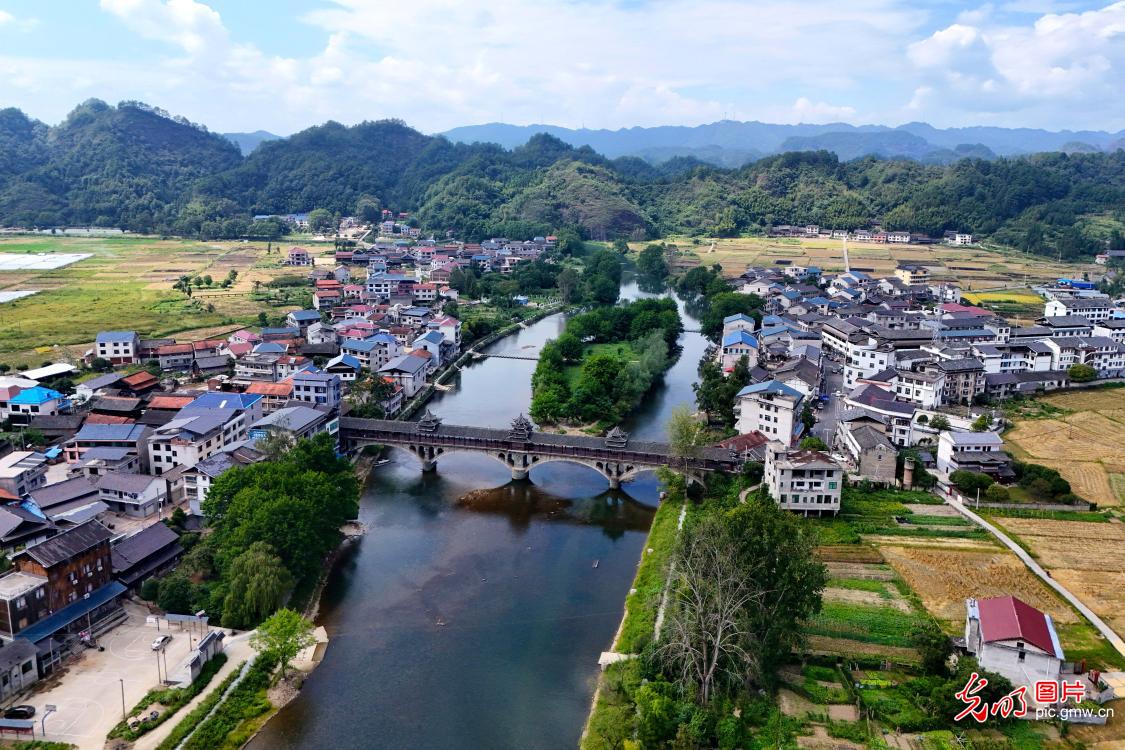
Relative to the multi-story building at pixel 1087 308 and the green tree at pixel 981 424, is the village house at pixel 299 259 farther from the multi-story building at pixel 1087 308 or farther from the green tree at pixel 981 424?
the multi-story building at pixel 1087 308

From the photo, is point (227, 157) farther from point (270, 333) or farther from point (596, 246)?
point (270, 333)

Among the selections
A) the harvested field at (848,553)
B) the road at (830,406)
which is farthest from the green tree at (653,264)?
the harvested field at (848,553)

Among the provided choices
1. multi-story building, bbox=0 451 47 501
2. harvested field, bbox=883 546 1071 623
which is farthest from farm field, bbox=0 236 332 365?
harvested field, bbox=883 546 1071 623

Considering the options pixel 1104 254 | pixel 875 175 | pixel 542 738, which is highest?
pixel 875 175

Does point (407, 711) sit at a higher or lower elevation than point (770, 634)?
lower

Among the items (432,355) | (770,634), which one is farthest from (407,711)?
(432,355)

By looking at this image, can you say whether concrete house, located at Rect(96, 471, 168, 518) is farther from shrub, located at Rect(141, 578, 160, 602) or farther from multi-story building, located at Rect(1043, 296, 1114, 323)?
multi-story building, located at Rect(1043, 296, 1114, 323)
